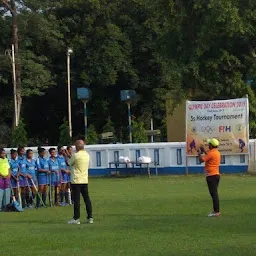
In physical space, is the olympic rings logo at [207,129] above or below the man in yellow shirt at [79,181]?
above

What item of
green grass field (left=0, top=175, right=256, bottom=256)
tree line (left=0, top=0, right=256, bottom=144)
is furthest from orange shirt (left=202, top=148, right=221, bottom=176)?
tree line (left=0, top=0, right=256, bottom=144)

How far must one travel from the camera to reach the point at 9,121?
6594 cm

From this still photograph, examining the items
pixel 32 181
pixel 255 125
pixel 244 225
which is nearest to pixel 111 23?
pixel 255 125

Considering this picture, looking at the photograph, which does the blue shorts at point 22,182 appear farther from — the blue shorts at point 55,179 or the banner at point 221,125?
the banner at point 221,125

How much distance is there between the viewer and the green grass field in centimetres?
1336

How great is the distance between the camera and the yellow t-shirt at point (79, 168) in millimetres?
17797

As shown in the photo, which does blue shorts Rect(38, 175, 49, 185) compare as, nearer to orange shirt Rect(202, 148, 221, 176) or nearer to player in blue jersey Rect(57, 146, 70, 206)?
player in blue jersey Rect(57, 146, 70, 206)

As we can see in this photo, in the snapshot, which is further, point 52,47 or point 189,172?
point 52,47

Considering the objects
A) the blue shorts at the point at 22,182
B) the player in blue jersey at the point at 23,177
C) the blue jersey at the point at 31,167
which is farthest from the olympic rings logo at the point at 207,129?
the blue shorts at the point at 22,182

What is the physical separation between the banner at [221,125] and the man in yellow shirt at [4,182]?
1464cm

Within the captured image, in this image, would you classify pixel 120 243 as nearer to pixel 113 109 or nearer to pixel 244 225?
pixel 244 225

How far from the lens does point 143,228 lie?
16.4m

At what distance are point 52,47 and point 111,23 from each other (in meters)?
5.13

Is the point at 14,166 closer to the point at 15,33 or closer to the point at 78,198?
the point at 78,198
